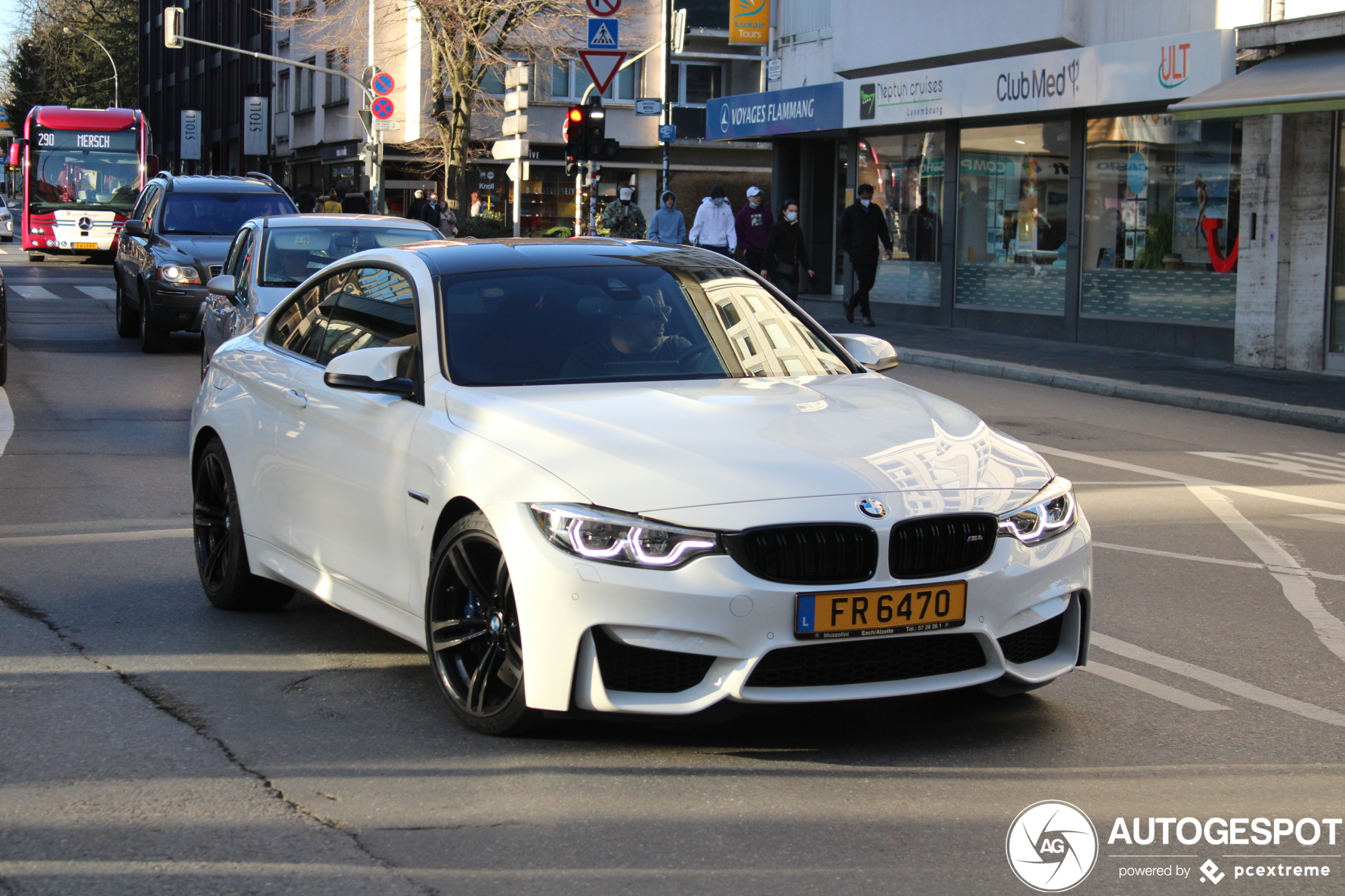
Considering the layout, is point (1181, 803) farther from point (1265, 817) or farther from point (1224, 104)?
point (1224, 104)

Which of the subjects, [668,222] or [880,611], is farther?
[668,222]

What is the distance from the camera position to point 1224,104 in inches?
665

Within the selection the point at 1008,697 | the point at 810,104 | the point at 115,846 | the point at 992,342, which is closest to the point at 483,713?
the point at 115,846

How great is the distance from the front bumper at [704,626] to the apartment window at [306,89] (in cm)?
5802

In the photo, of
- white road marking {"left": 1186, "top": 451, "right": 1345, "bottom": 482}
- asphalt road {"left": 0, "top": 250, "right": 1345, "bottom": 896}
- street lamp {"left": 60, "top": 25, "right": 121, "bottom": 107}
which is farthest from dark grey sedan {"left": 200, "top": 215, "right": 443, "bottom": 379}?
street lamp {"left": 60, "top": 25, "right": 121, "bottom": 107}

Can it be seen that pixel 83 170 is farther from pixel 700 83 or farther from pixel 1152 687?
pixel 1152 687

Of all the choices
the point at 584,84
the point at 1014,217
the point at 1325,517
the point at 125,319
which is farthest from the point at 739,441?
the point at 584,84

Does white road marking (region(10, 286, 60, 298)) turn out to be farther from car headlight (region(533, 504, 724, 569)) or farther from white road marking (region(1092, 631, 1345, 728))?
car headlight (region(533, 504, 724, 569))

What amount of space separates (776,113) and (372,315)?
23.1 m

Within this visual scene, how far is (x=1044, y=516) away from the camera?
Answer: 4844 mm

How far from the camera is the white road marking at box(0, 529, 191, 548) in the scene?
8.05 meters

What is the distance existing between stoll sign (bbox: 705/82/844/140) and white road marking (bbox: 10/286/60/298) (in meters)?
11.8

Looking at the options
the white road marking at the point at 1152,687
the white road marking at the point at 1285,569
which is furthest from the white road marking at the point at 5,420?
the white road marking at the point at 1152,687

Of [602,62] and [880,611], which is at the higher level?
[602,62]
